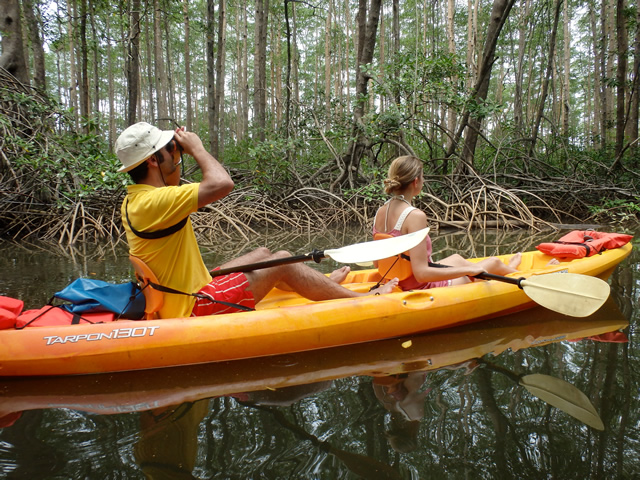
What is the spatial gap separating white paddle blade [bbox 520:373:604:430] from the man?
4.40 ft

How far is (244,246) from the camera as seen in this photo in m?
5.43

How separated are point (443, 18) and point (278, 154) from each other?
531 inches

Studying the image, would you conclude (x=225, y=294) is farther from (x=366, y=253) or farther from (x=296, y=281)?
(x=366, y=253)

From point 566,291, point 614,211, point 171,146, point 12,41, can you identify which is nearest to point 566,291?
point 566,291

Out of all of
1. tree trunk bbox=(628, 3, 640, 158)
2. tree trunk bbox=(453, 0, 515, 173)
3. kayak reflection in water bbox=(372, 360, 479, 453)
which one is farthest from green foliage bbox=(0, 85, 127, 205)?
tree trunk bbox=(628, 3, 640, 158)

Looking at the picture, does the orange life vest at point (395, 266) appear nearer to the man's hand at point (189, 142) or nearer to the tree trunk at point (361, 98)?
the man's hand at point (189, 142)

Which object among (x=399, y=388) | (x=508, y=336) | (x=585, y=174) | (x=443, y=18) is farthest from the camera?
(x=443, y=18)

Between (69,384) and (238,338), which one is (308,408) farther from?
(69,384)

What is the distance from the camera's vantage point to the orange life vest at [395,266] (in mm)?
2502

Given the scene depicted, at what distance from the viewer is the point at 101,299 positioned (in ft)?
7.00

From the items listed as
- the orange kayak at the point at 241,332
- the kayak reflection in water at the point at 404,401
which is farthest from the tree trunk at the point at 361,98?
the kayak reflection in water at the point at 404,401

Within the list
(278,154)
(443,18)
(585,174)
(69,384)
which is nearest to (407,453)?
(69,384)

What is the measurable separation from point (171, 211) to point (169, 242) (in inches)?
7.6

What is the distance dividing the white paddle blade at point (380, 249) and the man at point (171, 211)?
0.53m
